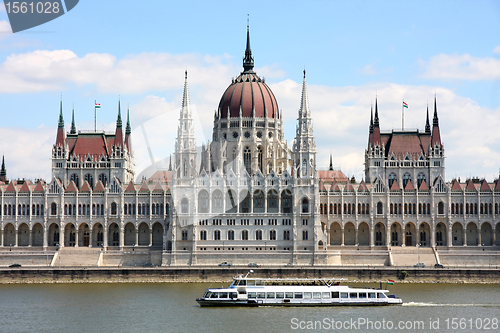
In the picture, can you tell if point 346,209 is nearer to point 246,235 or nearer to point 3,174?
point 246,235

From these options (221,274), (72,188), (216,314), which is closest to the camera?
(216,314)

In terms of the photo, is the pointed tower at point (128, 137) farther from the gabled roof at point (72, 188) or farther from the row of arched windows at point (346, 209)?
the row of arched windows at point (346, 209)

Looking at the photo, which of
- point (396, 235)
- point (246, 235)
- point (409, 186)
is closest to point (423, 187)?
point (409, 186)

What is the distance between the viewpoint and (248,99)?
533 feet

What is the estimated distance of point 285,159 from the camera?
534 ft

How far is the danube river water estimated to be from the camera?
9188cm

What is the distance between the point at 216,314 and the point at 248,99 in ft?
228

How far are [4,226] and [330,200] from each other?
56.9 meters

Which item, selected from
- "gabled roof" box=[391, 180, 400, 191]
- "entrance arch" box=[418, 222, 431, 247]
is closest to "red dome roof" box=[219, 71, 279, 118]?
"gabled roof" box=[391, 180, 400, 191]

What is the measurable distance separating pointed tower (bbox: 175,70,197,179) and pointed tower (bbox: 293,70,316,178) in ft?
58.3

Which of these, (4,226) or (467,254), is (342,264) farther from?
(4,226)

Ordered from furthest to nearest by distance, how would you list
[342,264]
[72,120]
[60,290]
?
[72,120], [342,264], [60,290]

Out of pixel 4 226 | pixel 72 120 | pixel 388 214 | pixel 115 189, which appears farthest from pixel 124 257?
pixel 388 214

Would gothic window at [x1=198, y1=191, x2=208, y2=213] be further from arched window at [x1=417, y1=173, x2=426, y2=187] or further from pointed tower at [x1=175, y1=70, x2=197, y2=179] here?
arched window at [x1=417, y1=173, x2=426, y2=187]
